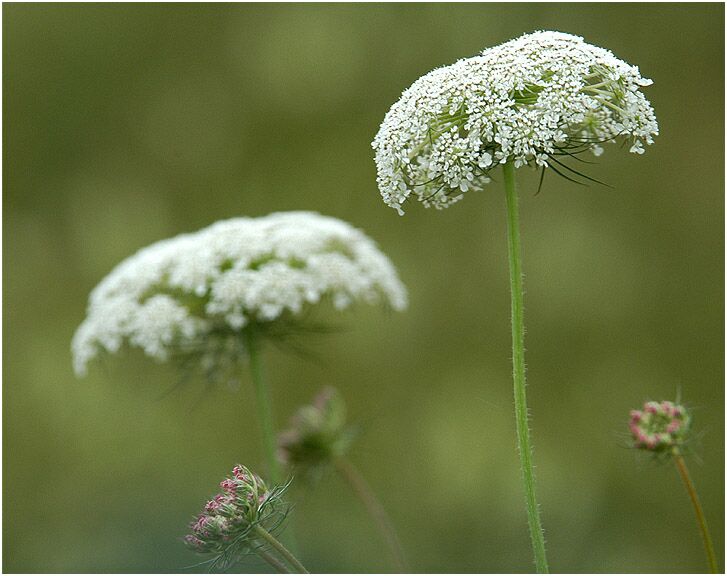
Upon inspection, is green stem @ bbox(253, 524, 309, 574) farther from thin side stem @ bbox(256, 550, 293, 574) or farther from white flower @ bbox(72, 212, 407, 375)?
white flower @ bbox(72, 212, 407, 375)

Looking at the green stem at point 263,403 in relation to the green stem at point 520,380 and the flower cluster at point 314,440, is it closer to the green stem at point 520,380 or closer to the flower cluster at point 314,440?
Answer: the flower cluster at point 314,440

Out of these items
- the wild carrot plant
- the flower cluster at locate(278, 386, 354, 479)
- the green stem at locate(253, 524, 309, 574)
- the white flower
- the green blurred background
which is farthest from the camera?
the green blurred background

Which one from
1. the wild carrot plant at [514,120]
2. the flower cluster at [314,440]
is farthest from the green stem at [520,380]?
the flower cluster at [314,440]

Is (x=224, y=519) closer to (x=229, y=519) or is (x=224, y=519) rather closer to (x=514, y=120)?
(x=229, y=519)

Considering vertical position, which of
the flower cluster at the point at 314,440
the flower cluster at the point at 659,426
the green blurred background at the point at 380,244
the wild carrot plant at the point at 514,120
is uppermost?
the green blurred background at the point at 380,244

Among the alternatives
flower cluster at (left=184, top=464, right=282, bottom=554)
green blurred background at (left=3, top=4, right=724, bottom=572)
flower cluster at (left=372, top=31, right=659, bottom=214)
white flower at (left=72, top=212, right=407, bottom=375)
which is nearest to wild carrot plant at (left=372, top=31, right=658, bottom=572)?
flower cluster at (left=372, top=31, right=659, bottom=214)

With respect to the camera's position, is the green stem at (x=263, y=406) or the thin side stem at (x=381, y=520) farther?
the green stem at (x=263, y=406)

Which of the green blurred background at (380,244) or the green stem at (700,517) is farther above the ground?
the green blurred background at (380,244)
